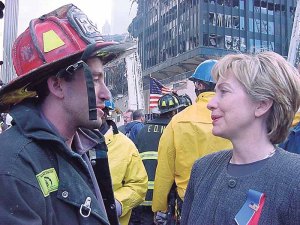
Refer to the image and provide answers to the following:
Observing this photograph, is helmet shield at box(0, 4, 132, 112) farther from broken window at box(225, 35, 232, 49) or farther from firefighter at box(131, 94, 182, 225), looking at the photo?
broken window at box(225, 35, 232, 49)

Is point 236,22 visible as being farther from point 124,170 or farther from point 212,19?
point 124,170

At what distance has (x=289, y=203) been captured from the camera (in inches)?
74.2

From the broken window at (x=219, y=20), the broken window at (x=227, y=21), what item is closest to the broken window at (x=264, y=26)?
the broken window at (x=227, y=21)

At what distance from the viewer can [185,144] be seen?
155 inches

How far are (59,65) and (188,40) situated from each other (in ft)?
158

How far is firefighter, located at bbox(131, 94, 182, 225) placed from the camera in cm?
515

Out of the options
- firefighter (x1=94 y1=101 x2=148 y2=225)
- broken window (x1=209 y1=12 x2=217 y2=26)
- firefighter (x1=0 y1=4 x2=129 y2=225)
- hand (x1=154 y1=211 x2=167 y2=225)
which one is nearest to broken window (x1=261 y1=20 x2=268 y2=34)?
broken window (x1=209 y1=12 x2=217 y2=26)

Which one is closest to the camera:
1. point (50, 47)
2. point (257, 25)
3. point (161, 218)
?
point (50, 47)

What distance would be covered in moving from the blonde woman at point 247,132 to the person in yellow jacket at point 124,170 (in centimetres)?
136

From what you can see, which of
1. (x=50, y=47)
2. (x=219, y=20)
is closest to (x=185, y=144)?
(x=50, y=47)

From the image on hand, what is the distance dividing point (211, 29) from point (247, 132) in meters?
47.0

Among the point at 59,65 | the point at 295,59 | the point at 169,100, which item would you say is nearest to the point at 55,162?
the point at 59,65

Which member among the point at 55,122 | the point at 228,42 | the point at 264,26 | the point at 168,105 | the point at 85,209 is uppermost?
the point at 55,122

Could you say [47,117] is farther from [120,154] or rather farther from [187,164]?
[187,164]
